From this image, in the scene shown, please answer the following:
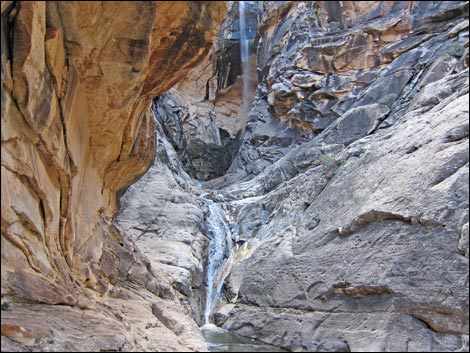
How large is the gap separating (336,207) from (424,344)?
20.2 ft

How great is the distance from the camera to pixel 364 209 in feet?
44.3

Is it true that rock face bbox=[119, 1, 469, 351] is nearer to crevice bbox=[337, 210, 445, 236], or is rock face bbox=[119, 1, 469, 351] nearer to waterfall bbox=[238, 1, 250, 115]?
crevice bbox=[337, 210, 445, 236]

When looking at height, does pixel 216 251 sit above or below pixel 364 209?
below

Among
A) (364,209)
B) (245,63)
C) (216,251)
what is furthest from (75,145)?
(245,63)

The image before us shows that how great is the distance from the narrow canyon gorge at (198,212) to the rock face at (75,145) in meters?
0.04

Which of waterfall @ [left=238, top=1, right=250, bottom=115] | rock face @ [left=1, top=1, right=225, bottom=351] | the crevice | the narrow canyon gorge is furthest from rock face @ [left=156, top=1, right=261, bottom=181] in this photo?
rock face @ [left=1, top=1, right=225, bottom=351]

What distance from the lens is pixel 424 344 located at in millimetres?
9648

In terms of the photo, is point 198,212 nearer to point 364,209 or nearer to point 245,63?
point 364,209

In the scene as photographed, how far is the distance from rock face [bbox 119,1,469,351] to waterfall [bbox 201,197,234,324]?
61 cm

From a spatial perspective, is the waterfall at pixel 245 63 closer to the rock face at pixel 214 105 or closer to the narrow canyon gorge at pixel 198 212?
the rock face at pixel 214 105

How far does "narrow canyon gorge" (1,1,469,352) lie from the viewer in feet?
25.4

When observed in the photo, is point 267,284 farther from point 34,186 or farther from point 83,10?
point 83,10

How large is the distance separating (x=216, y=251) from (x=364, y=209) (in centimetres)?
829

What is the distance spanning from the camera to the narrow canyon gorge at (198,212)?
775 cm
